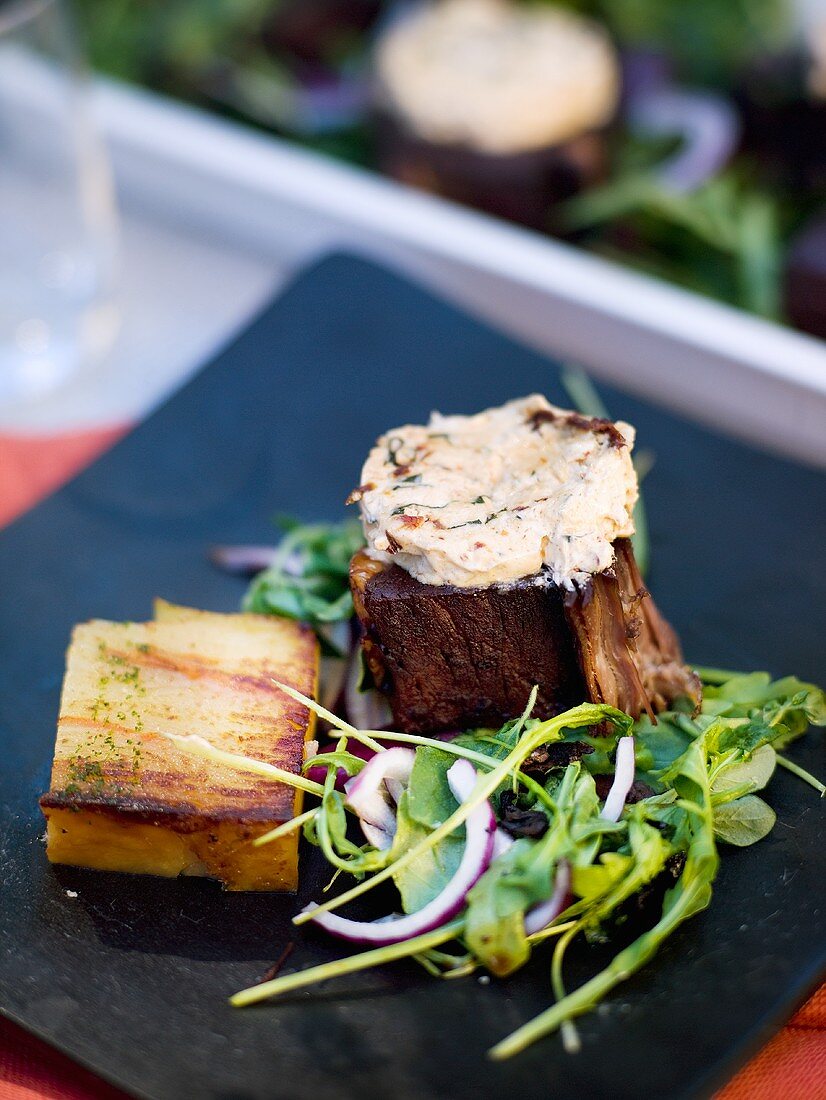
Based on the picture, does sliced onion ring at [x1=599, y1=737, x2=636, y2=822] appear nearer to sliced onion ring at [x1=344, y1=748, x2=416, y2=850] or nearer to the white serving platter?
sliced onion ring at [x1=344, y1=748, x2=416, y2=850]

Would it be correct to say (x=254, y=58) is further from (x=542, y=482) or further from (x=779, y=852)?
(x=779, y=852)

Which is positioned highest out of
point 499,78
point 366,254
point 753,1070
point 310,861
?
point 499,78

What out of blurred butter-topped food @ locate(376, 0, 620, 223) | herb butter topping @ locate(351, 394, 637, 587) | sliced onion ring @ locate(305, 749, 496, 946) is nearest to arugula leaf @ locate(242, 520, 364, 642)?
herb butter topping @ locate(351, 394, 637, 587)

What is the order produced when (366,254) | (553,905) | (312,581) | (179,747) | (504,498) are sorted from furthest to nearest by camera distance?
(366,254) < (312,581) < (504,498) < (179,747) < (553,905)

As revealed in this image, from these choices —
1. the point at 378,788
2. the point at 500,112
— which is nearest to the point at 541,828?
the point at 378,788

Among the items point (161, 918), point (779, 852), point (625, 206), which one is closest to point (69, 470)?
point (161, 918)

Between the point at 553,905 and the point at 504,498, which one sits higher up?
the point at 504,498

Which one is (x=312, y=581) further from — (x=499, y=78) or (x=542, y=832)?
(x=499, y=78)

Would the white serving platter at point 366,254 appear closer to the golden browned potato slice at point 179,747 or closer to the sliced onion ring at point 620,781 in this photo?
the sliced onion ring at point 620,781
